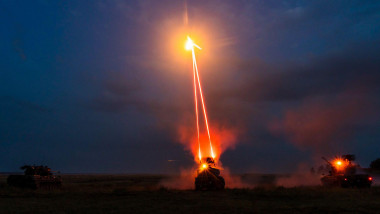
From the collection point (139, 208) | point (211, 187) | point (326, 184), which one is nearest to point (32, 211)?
point (139, 208)

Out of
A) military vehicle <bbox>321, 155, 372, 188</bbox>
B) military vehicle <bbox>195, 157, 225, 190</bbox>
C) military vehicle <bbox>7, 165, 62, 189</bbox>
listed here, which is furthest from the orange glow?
military vehicle <bbox>7, 165, 62, 189</bbox>

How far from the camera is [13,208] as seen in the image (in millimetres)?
21688

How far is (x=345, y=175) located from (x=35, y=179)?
3561 centimetres

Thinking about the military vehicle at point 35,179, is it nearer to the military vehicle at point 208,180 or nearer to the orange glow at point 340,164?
the military vehicle at point 208,180

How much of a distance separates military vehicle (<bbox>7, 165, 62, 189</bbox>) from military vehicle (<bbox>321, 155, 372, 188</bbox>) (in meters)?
33.8

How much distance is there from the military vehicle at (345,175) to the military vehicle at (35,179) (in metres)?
33.8

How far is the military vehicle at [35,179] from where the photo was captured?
42219 millimetres

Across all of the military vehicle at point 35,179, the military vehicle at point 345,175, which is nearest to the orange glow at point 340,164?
the military vehicle at point 345,175

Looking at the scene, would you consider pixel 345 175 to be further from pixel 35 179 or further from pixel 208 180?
pixel 35 179

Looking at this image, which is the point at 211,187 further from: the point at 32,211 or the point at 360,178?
the point at 32,211

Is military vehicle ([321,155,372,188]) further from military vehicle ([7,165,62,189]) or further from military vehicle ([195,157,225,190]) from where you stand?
military vehicle ([7,165,62,189])

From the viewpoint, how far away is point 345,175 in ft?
120

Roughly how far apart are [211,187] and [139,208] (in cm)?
1695

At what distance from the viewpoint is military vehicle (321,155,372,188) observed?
3544 centimetres
